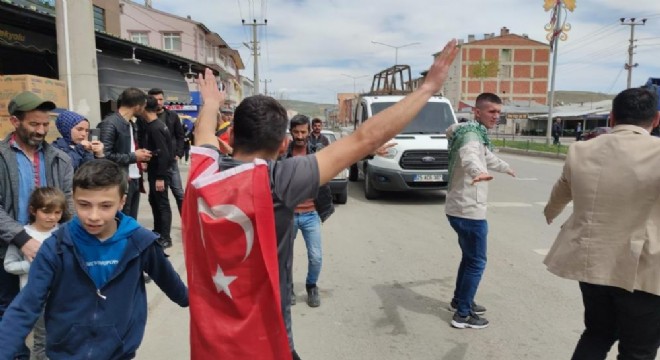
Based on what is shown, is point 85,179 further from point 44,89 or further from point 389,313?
point 44,89

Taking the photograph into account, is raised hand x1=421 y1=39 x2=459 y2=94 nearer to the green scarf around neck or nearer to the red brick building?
the green scarf around neck

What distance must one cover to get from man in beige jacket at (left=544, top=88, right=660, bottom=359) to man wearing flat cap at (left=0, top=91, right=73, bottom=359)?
10.1ft

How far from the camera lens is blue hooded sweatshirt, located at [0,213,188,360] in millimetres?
1962

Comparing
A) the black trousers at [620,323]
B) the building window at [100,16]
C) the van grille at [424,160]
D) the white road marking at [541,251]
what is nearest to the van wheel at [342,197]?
the van grille at [424,160]

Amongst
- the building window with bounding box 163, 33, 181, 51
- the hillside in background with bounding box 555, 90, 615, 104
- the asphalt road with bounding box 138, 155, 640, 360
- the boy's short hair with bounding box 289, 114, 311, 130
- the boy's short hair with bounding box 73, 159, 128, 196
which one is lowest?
the asphalt road with bounding box 138, 155, 640, 360

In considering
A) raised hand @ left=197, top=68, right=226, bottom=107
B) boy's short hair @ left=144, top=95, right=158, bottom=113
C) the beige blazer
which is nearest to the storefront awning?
boy's short hair @ left=144, top=95, right=158, bottom=113

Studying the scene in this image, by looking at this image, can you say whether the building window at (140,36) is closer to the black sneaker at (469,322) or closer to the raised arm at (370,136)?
the black sneaker at (469,322)

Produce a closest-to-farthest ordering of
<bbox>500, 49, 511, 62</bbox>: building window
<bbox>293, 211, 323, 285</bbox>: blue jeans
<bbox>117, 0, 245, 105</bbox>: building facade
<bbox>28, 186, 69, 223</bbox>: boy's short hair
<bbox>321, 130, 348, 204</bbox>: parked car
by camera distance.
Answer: <bbox>28, 186, 69, 223</bbox>: boy's short hair
<bbox>293, 211, 323, 285</bbox>: blue jeans
<bbox>321, 130, 348, 204</bbox>: parked car
<bbox>117, 0, 245, 105</bbox>: building facade
<bbox>500, 49, 511, 62</bbox>: building window

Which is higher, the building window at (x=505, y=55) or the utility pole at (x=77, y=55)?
the building window at (x=505, y=55)

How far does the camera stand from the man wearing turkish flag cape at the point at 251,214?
156 cm

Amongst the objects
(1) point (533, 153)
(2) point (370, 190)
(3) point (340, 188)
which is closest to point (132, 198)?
(3) point (340, 188)

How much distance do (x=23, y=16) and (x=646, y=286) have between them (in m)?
9.93

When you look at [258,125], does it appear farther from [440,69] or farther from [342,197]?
[342,197]

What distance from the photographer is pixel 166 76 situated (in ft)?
51.5
